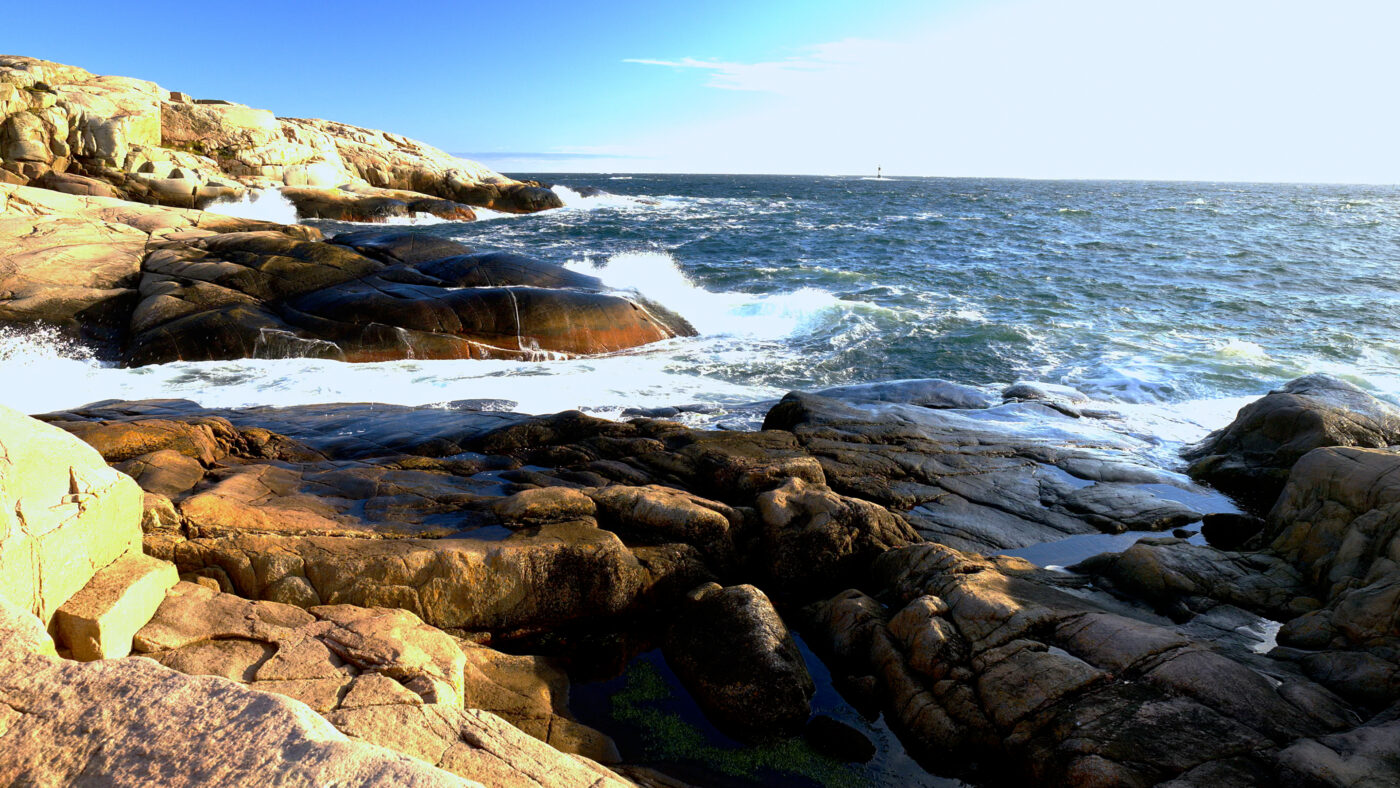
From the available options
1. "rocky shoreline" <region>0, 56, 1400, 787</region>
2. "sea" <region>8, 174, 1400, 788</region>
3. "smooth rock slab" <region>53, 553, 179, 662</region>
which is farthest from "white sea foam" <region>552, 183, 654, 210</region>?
"smooth rock slab" <region>53, 553, 179, 662</region>

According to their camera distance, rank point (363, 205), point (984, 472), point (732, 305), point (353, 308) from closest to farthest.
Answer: point (984, 472) → point (353, 308) → point (732, 305) → point (363, 205)

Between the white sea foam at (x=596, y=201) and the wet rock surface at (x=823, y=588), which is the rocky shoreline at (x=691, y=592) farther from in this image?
the white sea foam at (x=596, y=201)

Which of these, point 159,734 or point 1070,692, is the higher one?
point 159,734

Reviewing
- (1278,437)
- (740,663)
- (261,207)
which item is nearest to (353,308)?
(740,663)

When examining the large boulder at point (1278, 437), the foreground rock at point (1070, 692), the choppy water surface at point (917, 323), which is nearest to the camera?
the foreground rock at point (1070, 692)

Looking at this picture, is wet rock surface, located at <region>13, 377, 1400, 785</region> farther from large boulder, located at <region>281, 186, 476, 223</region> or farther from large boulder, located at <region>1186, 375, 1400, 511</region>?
large boulder, located at <region>281, 186, 476, 223</region>

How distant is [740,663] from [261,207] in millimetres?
36017

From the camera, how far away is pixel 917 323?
59.5 feet

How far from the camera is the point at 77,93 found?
30.7 metres

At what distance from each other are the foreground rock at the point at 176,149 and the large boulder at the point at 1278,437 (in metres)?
32.0

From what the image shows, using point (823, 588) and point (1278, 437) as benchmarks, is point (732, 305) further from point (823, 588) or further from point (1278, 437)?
point (823, 588)

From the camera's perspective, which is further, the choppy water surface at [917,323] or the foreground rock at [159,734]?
the choppy water surface at [917,323]

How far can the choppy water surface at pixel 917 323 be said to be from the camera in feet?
38.7

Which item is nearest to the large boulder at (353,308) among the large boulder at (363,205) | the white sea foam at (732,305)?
the white sea foam at (732,305)
